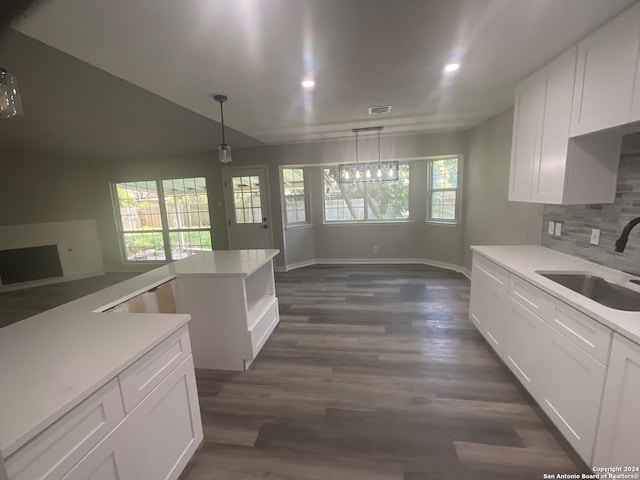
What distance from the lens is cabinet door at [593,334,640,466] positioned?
1.07m

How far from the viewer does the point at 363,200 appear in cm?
551

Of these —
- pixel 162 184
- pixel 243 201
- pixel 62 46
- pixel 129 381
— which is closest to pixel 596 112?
pixel 129 381

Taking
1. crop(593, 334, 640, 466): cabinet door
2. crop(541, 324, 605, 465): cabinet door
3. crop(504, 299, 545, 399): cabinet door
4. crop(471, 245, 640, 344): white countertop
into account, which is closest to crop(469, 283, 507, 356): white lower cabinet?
crop(504, 299, 545, 399): cabinet door

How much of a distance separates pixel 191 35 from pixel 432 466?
2.76m

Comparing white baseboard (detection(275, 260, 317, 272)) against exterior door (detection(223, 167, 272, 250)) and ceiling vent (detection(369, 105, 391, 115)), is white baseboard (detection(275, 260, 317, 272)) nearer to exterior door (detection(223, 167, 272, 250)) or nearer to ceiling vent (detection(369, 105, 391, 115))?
exterior door (detection(223, 167, 272, 250))

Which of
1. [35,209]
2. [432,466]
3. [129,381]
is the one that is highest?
[35,209]

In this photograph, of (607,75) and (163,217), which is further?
(163,217)

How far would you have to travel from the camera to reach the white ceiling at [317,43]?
1.32 m

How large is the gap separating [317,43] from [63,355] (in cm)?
206

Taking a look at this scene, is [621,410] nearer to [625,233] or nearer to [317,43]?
[625,233]

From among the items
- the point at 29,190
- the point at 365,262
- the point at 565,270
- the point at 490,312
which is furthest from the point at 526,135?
the point at 29,190

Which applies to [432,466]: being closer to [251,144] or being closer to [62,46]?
[62,46]

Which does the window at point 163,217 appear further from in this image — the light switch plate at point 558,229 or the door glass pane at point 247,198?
the light switch plate at point 558,229

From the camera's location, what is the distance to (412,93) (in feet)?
8.52
